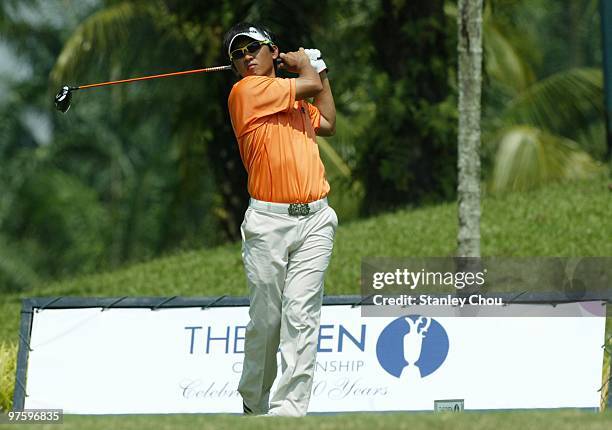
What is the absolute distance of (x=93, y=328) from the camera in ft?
26.9

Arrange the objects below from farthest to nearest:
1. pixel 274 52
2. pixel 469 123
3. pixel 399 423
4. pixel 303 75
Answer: pixel 469 123
pixel 274 52
pixel 303 75
pixel 399 423

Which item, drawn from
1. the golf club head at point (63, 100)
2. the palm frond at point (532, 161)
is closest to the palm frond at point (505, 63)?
the palm frond at point (532, 161)

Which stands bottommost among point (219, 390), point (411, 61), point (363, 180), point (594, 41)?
point (219, 390)

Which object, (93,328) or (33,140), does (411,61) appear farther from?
(33,140)

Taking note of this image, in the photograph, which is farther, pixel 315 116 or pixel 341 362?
pixel 341 362

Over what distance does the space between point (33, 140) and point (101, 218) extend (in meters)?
5.13

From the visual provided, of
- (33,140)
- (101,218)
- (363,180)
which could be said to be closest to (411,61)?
(363,180)

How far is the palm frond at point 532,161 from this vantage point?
20719 millimetres

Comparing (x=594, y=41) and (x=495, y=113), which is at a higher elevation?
(x=594, y=41)

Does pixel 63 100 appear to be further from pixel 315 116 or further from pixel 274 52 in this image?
pixel 315 116

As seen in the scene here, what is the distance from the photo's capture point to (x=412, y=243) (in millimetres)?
14031

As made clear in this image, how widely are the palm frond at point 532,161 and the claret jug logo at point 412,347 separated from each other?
Answer: 12.5 metres

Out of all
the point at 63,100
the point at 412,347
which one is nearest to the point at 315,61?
the point at 63,100

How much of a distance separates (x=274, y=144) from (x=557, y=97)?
18957 millimetres
